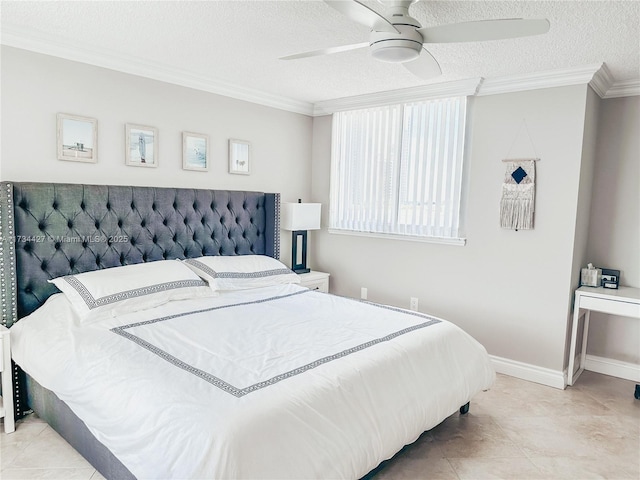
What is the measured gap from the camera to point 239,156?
3797mm

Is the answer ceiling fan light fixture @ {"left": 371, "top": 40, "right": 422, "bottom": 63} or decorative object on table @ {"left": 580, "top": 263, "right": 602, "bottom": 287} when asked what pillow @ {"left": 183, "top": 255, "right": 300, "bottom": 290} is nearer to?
ceiling fan light fixture @ {"left": 371, "top": 40, "right": 422, "bottom": 63}

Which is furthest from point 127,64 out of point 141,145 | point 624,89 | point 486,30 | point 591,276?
point 591,276

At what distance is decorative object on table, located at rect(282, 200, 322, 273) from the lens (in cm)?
405

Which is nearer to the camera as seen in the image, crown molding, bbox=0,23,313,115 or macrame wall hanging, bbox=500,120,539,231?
crown molding, bbox=0,23,313,115

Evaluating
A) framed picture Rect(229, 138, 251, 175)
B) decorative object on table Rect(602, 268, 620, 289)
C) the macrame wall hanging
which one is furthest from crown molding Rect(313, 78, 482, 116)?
decorative object on table Rect(602, 268, 620, 289)

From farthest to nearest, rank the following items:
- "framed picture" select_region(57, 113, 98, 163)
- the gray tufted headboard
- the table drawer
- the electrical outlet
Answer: the electrical outlet
the table drawer
"framed picture" select_region(57, 113, 98, 163)
the gray tufted headboard

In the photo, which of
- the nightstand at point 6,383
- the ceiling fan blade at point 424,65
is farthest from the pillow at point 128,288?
Result: the ceiling fan blade at point 424,65

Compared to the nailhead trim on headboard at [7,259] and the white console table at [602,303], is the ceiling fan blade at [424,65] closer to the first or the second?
the white console table at [602,303]

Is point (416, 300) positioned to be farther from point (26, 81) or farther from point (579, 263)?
point (26, 81)

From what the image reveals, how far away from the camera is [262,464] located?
1.42 meters

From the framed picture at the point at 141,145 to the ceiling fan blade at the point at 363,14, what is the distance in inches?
76.3

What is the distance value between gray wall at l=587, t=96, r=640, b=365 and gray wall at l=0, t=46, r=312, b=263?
2.62m

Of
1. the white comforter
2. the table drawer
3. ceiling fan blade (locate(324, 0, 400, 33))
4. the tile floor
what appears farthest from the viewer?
the table drawer

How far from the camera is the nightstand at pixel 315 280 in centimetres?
404
